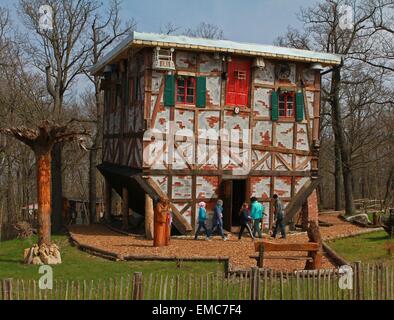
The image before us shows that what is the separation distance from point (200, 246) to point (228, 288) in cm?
706

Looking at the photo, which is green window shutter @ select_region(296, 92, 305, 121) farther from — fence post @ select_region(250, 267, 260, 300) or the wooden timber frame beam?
fence post @ select_region(250, 267, 260, 300)

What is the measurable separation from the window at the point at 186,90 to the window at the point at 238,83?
1.36 meters

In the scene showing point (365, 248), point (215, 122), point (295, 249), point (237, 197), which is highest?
point (215, 122)

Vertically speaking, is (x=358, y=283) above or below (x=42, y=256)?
above

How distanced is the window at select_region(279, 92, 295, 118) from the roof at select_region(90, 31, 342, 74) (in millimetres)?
1413

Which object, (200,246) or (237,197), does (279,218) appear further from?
(237,197)

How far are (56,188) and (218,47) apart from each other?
32.7 feet

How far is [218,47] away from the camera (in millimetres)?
18969

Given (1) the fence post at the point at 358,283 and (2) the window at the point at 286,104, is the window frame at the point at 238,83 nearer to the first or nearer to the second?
(2) the window at the point at 286,104

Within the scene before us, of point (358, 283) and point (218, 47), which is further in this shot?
point (218, 47)

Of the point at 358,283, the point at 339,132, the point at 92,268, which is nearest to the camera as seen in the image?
the point at 358,283

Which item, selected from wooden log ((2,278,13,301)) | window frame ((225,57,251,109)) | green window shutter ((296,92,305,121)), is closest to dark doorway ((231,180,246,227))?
green window shutter ((296,92,305,121))

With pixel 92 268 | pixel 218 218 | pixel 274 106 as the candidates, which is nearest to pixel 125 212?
pixel 218 218

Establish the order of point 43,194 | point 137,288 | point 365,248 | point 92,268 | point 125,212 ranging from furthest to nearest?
point 125,212
point 365,248
point 43,194
point 92,268
point 137,288
